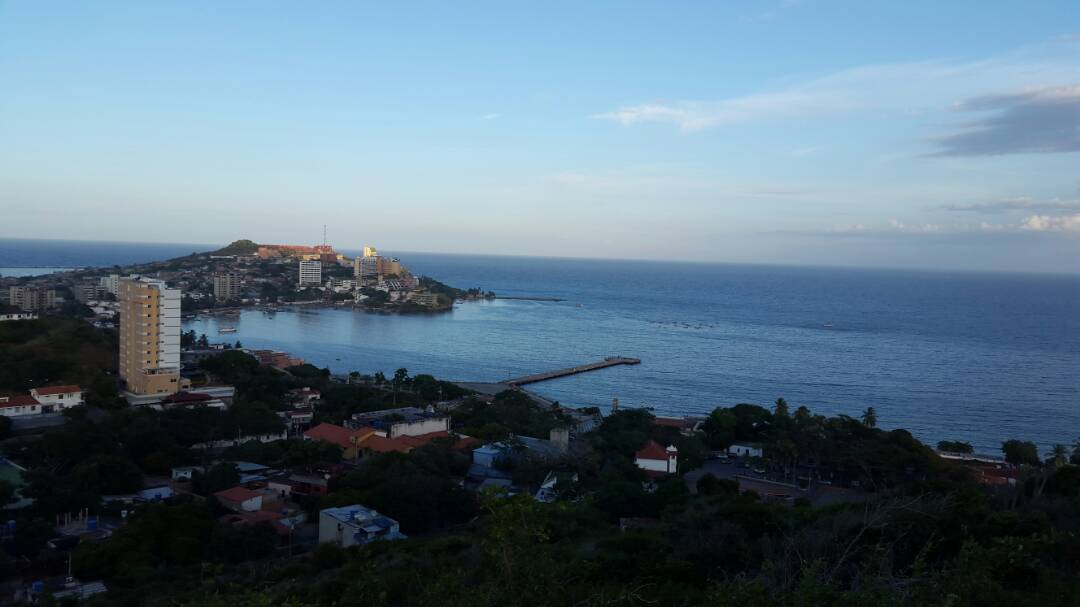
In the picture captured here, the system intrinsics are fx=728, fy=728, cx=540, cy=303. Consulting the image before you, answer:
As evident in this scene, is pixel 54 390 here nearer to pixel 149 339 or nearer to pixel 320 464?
pixel 149 339

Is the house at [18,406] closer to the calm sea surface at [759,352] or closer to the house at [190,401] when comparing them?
the house at [190,401]

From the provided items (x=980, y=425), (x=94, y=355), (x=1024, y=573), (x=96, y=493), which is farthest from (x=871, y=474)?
(x=94, y=355)

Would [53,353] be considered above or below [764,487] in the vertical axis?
above

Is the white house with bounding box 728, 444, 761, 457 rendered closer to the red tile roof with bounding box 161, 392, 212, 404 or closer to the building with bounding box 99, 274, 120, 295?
the red tile roof with bounding box 161, 392, 212, 404

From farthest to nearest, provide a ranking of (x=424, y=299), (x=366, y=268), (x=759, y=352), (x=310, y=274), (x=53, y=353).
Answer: (x=366, y=268)
(x=310, y=274)
(x=424, y=299)
(x=759, y=352)
(x=53, y=353)

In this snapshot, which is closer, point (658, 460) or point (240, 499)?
point (240, 499)

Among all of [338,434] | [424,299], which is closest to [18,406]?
[338,434]
